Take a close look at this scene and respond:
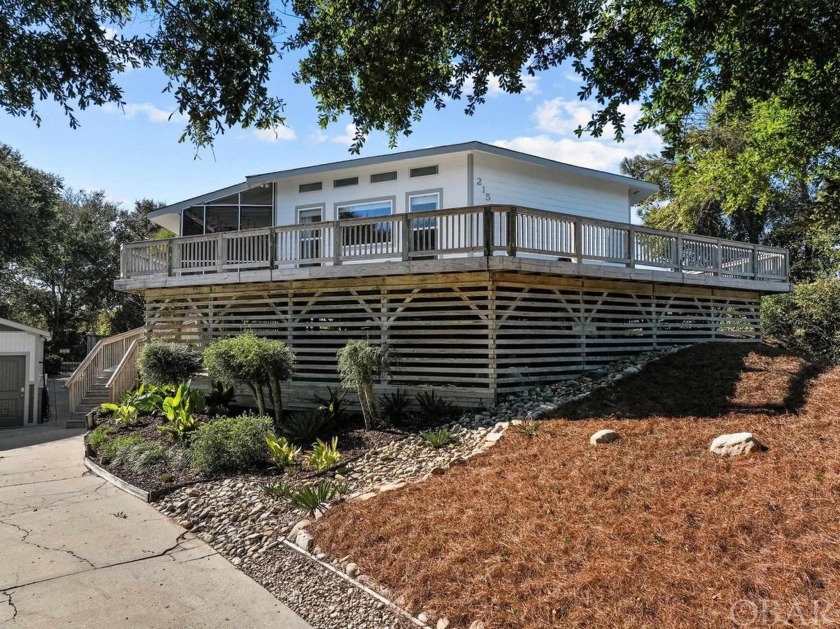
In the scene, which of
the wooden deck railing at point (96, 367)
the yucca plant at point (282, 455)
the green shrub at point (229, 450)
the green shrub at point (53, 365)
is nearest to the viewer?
the yucca plant at point (282, 455)

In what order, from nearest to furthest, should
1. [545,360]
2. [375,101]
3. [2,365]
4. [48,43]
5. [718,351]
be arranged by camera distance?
1. [48,43]
2. [375,101]
3. [545,360]
4. [718,351]
5. [2,365]

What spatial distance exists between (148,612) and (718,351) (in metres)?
11.1

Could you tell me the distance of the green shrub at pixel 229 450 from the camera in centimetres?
780

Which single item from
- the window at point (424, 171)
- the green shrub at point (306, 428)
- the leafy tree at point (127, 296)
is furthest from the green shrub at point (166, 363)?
the leafy tree at point (127, 296)

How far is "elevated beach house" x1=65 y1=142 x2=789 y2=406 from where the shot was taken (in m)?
10.3

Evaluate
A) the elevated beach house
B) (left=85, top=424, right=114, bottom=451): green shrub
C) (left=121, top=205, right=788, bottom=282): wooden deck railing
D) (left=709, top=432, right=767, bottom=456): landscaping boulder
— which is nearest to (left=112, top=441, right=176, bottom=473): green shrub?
(left=85, top=424, right=114, bottom=451): green shrub

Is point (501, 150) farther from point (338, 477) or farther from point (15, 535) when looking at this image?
point (15, 535)

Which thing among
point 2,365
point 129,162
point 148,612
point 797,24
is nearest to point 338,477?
point 148,612

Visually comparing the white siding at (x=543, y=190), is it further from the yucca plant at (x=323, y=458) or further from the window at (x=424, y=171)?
the yucca plant at (x=323, y=458)

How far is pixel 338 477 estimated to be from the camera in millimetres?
7113

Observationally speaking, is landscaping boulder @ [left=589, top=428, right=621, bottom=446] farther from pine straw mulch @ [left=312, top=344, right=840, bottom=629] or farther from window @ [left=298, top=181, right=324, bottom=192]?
window @ [left=298, top=181, right=324, bottom=192]

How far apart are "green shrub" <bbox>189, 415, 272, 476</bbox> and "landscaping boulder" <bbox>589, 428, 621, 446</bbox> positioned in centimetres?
458

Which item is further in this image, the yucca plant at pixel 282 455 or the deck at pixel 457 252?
the deck at pixel 457 252

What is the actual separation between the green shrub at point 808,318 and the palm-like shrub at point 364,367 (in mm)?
14896
